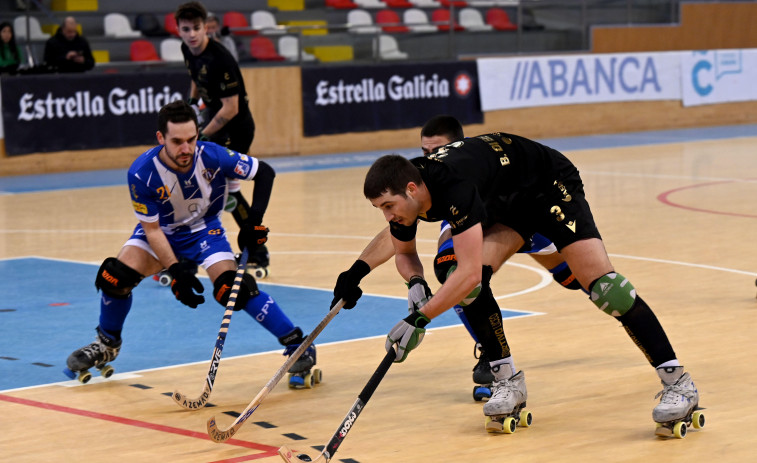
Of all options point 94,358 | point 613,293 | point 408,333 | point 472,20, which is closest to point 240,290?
point 94,358

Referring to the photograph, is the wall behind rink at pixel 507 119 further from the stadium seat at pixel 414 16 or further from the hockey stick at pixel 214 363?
the hockey stick at pixel 214 363

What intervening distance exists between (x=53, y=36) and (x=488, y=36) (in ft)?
28.3

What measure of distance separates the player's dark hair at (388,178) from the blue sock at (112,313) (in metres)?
2.43

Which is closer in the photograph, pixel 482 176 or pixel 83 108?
pixel 482 176

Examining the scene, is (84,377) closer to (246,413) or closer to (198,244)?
(198,244)

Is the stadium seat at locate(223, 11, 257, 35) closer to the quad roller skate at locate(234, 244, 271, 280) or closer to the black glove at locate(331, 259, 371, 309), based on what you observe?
the quad roller skate at locate(234, 244, 271, 280)

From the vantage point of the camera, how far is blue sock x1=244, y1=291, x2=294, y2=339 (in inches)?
270

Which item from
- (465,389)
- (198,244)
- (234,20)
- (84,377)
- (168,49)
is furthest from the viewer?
(234,20)

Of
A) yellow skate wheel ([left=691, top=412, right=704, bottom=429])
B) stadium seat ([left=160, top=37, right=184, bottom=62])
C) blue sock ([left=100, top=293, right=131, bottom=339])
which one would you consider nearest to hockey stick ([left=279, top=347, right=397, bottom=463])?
yellow skate wheel ([left=691, top=412, right=704, bottom=429])

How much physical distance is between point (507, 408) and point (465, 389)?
89 centimetres

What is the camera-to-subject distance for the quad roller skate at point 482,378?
6.37 metres

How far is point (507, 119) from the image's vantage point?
73.3ft

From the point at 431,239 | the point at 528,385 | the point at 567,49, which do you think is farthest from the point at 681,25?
the point at 528,385

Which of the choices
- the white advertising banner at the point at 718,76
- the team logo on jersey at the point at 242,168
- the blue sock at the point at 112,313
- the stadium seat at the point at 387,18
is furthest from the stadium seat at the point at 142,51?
the blue sock at the point at 112,313
